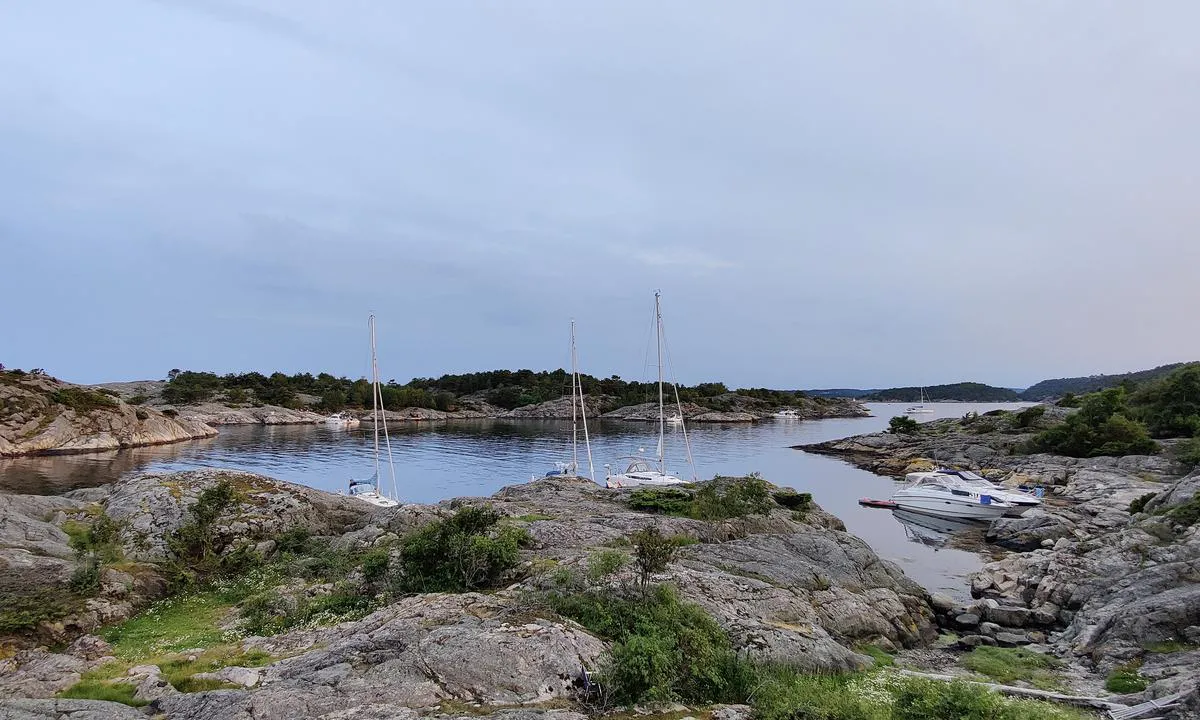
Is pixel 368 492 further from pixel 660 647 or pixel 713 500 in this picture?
pixel 660 647

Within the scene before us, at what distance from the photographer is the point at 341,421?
132 meters

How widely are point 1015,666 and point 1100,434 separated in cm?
5436

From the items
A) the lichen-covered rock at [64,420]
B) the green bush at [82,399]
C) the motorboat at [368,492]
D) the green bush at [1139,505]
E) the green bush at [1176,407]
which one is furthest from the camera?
the green bush at [82,399]

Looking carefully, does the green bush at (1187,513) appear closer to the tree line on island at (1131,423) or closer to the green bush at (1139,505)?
the green bush at (1139,505)

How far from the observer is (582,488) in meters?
31.3

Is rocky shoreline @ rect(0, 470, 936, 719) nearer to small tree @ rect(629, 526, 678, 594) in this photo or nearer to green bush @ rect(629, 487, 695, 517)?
small tree @ rect(629, 526, 678, 594)

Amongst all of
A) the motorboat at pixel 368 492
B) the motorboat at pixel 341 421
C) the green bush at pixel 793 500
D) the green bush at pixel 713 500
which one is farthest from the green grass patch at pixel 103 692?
the motorboat at pixel 341 421

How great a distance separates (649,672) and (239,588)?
1244cm

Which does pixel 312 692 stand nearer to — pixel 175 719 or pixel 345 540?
pixel 175 719

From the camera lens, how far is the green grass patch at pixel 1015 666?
1319cm

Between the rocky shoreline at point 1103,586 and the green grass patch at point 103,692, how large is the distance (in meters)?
16.4

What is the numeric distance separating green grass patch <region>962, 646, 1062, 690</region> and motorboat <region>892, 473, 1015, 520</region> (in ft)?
95.1

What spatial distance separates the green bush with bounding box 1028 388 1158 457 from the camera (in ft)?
167

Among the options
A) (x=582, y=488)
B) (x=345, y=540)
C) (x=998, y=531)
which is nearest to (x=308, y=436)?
(x=582, y=488)
